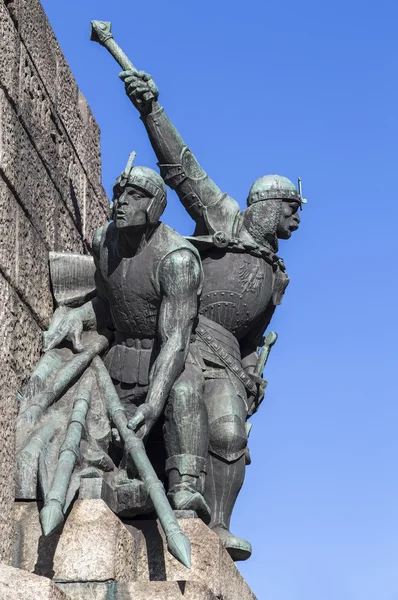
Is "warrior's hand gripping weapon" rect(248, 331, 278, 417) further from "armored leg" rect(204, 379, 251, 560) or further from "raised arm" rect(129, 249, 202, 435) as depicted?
"raised arm" rect(129, 249, 202, 435)

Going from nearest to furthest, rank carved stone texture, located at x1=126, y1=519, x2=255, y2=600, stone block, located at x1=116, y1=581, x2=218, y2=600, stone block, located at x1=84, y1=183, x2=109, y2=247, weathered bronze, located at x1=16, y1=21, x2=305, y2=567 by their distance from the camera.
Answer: stone block, located at x1=116, y1=581, x2=218, y2=600, carved stone texture, located at x1=126, y1=519, x2=255, y2=600, weathered bronze, located at x1=16, y1=21, x2=305, y2=567, stone block, located at x1=84, y1=183, x2=109, y2=247

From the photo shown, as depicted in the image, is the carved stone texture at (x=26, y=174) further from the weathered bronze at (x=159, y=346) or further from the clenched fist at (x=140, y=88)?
the clenched fist at (x=140, y=88)

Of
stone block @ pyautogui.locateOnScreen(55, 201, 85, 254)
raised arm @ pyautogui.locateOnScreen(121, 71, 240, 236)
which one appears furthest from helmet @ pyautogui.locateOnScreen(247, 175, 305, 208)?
stone block @ pyautogui.locateOnScreen(55, 201, 85, 254)

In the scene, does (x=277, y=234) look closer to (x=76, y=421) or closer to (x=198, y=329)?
(x=198, y=329)

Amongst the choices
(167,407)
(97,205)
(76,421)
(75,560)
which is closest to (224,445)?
(167,407)

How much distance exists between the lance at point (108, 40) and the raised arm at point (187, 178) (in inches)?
10.5

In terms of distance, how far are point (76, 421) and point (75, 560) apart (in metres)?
0.87

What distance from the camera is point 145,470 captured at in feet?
21.9

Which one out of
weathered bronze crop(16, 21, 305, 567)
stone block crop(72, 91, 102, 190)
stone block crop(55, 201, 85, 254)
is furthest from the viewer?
stone block crop(72, 91, 102, 190)

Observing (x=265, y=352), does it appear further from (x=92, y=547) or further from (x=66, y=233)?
(x=92, y=547)

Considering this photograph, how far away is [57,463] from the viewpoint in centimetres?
668

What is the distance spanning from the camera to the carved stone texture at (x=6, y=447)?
A: 21.0 ft

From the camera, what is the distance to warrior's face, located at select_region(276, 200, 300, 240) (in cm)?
821

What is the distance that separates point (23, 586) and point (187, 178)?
132 inches
